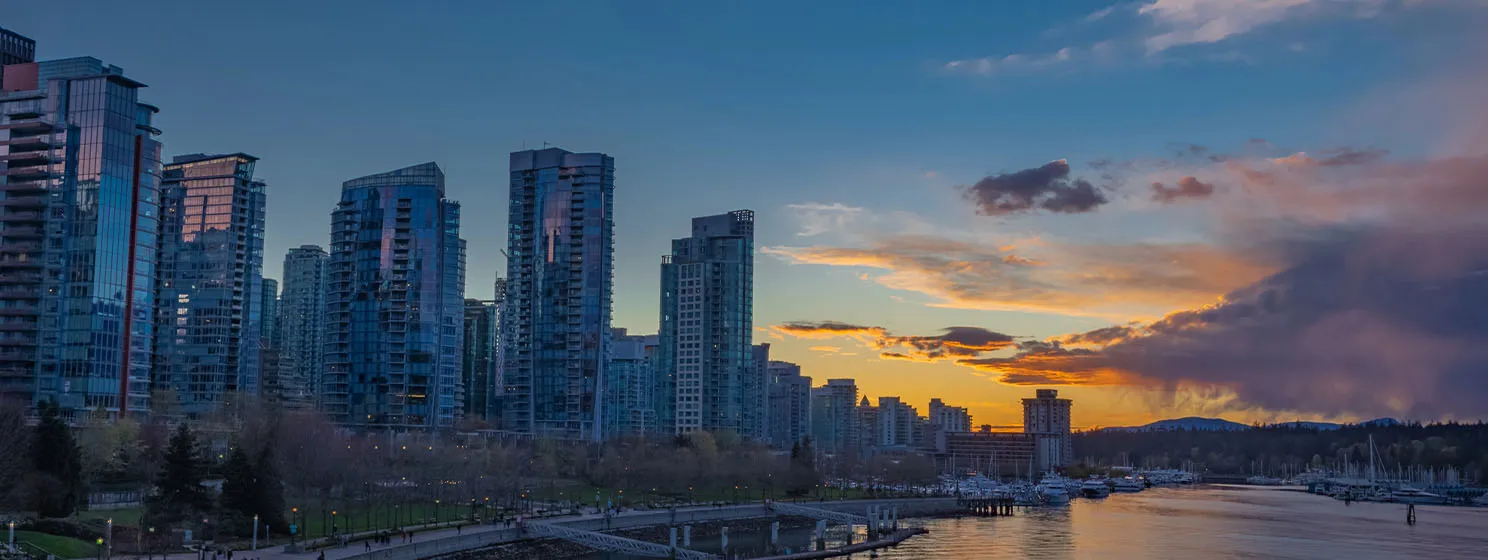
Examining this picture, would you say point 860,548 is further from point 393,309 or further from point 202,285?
point 202,285

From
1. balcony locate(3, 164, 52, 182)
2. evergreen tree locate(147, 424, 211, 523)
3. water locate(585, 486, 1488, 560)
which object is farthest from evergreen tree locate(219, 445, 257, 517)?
balcony locate(3, 164, 52, 182)

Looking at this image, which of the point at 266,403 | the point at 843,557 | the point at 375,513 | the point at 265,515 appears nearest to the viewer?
the point at 265,515

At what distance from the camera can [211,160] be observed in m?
196

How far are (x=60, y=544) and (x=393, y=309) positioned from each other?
11551cm

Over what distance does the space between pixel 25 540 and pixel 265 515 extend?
1661cm

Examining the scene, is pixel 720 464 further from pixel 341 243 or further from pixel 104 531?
pixel 104 531

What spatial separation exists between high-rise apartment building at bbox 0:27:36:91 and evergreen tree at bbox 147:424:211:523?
258ft

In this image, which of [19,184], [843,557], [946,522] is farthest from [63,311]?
[946,522]

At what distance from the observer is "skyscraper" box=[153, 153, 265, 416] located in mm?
183875

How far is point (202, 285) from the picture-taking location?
18600 centimetres

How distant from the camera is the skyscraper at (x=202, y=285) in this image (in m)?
184

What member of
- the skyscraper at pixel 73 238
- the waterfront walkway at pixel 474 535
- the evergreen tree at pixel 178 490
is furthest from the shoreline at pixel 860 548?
the skyscraper at pixel 73 238

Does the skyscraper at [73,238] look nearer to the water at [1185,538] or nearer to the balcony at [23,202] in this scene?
the balcony at [23,202]

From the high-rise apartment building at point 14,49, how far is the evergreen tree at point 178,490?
78.5 metres
